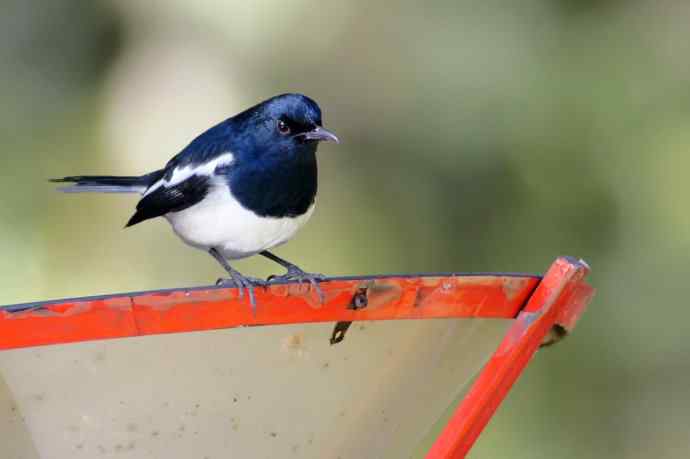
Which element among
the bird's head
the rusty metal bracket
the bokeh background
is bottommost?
the bokeh background

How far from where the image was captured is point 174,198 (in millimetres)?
2855

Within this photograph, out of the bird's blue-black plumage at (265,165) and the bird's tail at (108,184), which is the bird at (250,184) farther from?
the bird's tail at (108,184)

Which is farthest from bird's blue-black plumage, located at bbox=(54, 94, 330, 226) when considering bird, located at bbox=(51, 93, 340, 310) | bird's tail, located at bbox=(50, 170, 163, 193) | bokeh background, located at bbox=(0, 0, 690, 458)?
bokeh background, located at bbox=(0, 0, 690, 458)

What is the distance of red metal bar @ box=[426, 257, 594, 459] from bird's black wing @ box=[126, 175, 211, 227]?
1228 millimetres

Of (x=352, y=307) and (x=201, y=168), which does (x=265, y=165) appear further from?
(x=352, y=307)

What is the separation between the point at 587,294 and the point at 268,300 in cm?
55

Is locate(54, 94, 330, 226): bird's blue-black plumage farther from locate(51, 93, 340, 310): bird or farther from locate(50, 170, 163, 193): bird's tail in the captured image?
locate(50, 170, 163, 193): bird's tail

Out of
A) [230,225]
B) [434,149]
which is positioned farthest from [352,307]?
[434,149]

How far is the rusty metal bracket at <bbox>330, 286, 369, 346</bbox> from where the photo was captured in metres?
1.56

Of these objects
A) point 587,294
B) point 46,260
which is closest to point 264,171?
point 587,294

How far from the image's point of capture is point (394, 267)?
3.97m

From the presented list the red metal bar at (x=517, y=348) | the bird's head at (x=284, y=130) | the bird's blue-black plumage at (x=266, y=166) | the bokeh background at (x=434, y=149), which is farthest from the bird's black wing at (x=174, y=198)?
the red metal bar at (x=517, y=348)

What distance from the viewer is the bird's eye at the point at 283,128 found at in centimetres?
283

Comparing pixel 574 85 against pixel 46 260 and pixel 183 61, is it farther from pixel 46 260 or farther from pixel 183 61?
pixel 46 260
